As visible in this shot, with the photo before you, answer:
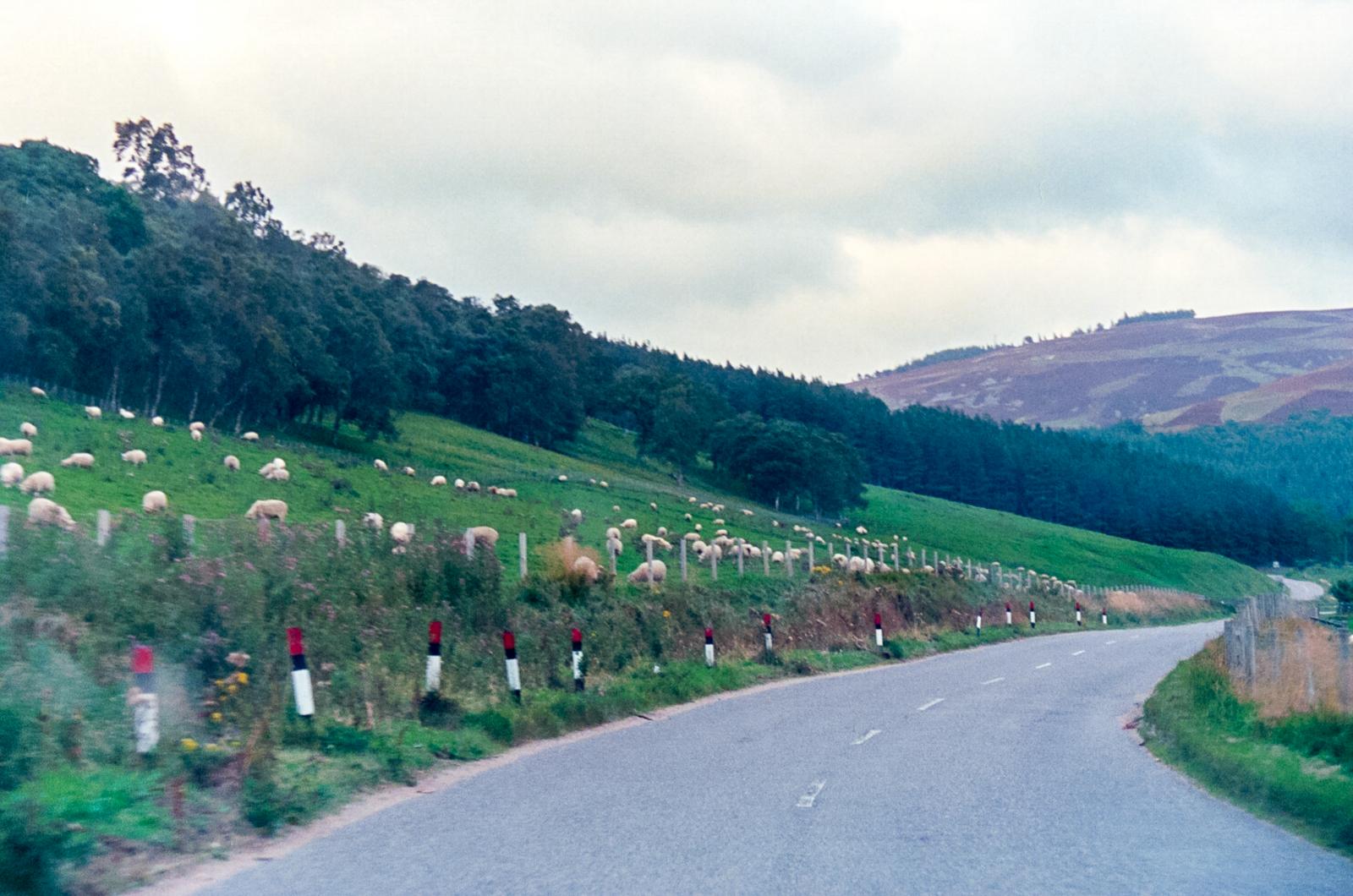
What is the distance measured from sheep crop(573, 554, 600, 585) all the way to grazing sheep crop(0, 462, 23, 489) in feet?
57.3

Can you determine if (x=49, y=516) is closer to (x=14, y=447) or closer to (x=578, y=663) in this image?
(x=578, y=663)

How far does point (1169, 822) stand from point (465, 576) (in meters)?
11.3

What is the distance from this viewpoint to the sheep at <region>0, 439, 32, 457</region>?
123 feet

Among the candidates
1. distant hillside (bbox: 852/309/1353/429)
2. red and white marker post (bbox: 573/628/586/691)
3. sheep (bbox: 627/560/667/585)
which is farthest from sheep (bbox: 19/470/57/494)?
distant hillside (bbox: 852/309/1353/429)

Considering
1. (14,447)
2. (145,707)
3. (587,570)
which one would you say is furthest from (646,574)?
(145,707)

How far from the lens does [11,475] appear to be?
33.0 m

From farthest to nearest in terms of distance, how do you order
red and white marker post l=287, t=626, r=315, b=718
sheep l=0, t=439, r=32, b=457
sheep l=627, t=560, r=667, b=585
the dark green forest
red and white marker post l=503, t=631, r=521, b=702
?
1. the dark green forest
2. sheep l=0, t=439, r=32, b=457
3. sheep l=627, t=560, r=667, b=585
4. red and white marker post l=503, t=631, r=521, b=702
5. red and white marker post l=287, t=626, r=315, b=718

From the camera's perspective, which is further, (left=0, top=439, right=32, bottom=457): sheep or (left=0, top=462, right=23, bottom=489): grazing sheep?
(left=0, top=439, right=32, bottom=457): sheep

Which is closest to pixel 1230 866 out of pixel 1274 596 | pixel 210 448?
pixel 1274 596

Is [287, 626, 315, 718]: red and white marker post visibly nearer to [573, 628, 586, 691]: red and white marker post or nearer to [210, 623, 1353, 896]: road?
[210, 623, 1353, 896]: road

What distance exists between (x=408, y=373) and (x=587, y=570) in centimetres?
7115

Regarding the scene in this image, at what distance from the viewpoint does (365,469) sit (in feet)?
183

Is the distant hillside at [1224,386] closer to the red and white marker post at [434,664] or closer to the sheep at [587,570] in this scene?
the sheep at [587,570]

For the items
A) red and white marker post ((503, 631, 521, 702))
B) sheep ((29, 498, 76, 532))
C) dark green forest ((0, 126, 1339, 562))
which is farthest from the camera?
dark green forest ((0, 126, 1339, 562))
